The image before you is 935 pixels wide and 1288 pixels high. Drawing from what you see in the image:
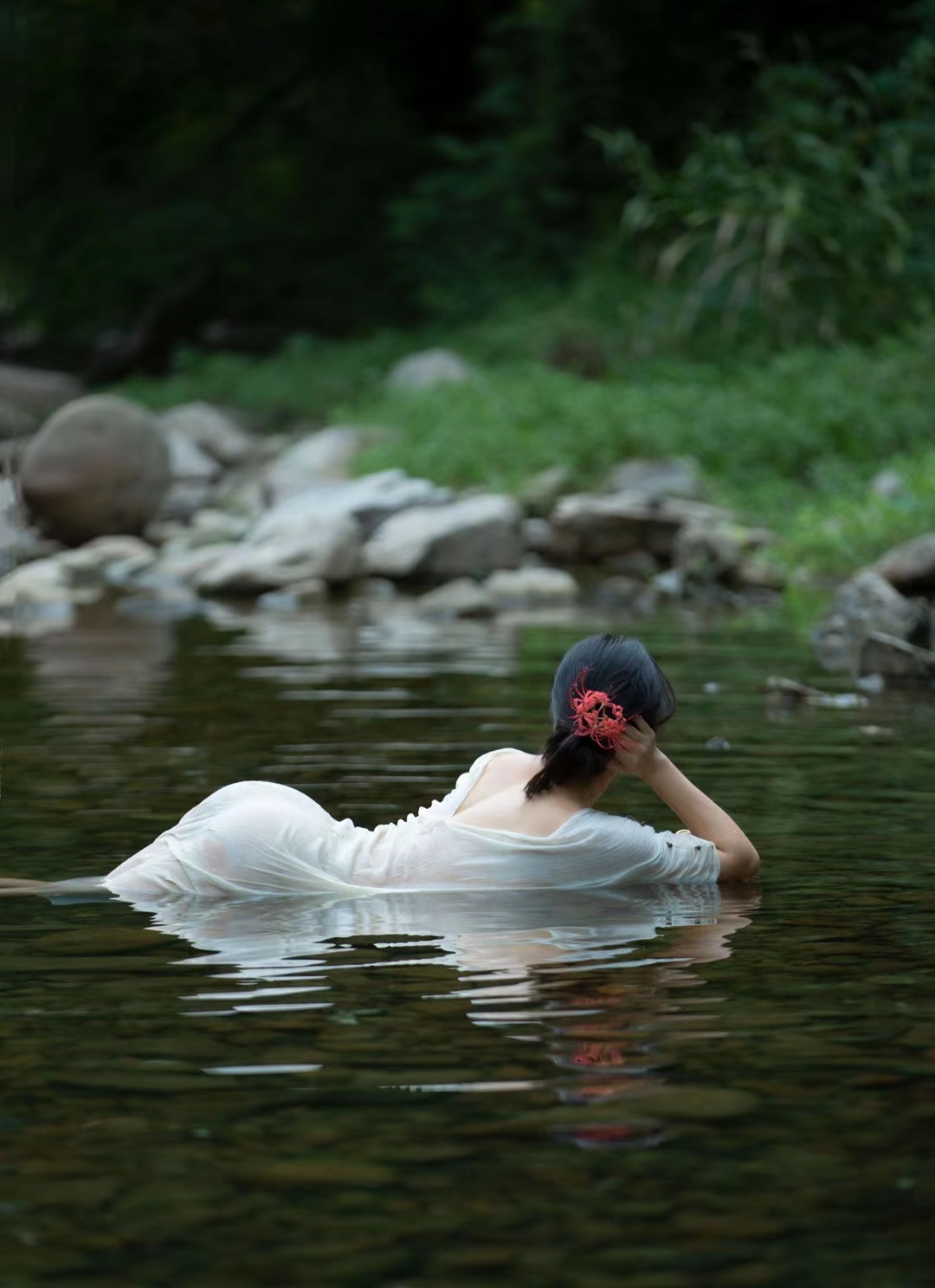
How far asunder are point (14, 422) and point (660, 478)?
7.30m

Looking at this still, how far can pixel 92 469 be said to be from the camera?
19.6 meters

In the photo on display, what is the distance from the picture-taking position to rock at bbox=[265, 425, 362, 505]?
21.5 m

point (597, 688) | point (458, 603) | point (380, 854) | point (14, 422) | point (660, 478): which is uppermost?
point (14, 422)

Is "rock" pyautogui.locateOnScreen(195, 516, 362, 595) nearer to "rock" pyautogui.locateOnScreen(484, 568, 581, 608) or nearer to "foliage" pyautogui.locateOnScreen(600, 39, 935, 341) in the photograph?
"rock" pyautogui.locateOnScreen(484, 568, 581, 608)

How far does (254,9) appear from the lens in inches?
1307

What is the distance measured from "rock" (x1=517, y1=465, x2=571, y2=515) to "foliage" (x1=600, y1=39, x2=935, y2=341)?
290 centimetres

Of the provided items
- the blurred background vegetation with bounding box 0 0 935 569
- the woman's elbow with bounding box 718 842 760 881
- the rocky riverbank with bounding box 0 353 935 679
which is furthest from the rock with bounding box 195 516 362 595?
the woman's elbow with bounding box 718 842 760 881

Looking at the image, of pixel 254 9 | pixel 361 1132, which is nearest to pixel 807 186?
pixel 254 9

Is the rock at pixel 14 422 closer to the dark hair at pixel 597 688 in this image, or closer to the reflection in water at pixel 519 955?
the reflection in water at pixel 519 955

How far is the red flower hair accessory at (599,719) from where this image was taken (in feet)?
17.0

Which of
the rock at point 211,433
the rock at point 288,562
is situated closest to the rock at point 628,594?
the rock at point 288,562

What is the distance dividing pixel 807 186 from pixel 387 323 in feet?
39.9

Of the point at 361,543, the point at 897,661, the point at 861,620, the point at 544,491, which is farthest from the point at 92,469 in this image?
the point at 897,661

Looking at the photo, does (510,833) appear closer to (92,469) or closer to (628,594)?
(628,594)
